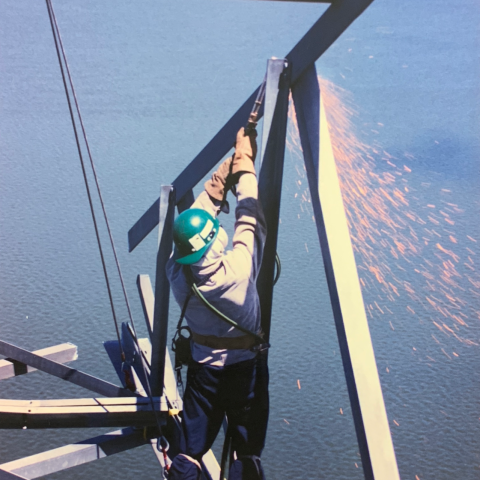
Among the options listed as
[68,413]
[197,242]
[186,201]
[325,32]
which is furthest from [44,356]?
[325,32]

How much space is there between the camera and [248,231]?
170 centimetres

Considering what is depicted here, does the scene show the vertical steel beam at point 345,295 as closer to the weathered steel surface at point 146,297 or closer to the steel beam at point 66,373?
the steel beam at point 66,373

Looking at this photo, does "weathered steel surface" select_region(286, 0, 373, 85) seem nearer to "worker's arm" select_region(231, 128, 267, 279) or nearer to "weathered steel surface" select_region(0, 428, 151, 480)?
"worker's arm" select_region(231, 128, 267, 279)

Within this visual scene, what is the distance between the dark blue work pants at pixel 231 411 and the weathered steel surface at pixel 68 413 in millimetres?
566

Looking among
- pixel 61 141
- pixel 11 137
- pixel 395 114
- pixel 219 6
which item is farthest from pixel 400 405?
pixel 219 6

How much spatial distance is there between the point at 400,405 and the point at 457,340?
78cm

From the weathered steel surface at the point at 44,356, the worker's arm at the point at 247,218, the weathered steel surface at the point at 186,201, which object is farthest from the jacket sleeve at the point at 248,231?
the weathered steel surface at the point at 44,356

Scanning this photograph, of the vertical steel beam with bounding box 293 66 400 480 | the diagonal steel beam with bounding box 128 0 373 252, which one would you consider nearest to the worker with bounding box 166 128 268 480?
the diagonal steel beam with bounding box 128 0 373 252

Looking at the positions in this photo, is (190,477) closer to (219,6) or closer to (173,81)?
(173,81)

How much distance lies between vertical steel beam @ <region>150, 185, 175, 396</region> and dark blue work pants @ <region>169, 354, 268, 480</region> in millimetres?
649

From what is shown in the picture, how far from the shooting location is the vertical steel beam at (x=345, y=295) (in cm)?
135

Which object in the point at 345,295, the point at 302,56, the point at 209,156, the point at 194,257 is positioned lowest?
the point at 345,295

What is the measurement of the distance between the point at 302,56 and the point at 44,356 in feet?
8.38

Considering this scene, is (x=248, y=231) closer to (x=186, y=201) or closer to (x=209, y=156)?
(x=209, y=156)
